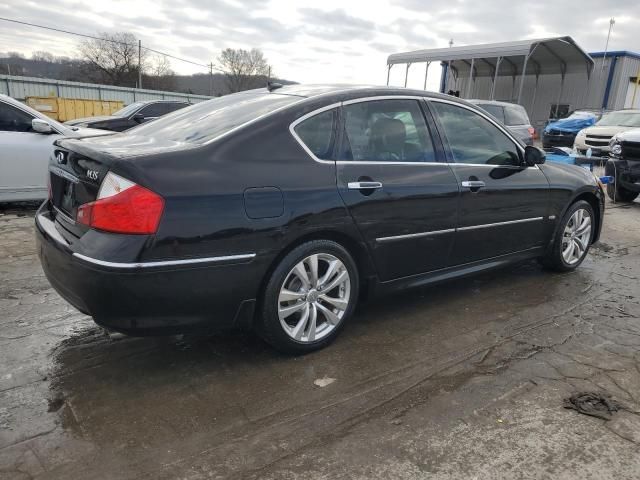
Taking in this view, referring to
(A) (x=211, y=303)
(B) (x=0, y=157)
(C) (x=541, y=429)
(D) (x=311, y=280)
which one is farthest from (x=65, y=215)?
(B) (x=0, y=157)

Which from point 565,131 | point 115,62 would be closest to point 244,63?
point 115,62

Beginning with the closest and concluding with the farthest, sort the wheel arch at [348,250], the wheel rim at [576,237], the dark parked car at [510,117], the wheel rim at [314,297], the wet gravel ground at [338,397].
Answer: the wet gravel ground at [338,397]
the wheel arch at [348,250]
the wheel rim at [314,297]
the wheel rim at [576,237]
the dark parked car at [510,117]

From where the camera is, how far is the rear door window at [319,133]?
10.2ft

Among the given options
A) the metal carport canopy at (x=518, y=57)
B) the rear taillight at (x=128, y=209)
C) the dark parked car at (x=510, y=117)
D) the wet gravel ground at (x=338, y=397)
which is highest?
the metal carport canopy at (x=518, y=57)

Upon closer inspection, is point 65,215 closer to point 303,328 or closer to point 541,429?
point 303,328

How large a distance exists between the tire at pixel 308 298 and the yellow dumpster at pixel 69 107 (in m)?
24.9

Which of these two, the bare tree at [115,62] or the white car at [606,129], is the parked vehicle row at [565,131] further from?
the bare tree at [115,62]

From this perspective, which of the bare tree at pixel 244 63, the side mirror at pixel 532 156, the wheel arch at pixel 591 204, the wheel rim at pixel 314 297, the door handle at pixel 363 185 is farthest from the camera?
the bare tree at pixel 244 63

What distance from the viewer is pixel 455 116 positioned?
395cm

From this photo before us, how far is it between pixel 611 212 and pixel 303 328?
24.1 ft

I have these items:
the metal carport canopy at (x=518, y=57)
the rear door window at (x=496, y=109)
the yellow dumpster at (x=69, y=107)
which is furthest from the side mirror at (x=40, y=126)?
the metal carport canopy at (x=518, y=57)

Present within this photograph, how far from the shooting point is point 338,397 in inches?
110

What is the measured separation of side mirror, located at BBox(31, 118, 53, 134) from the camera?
6.56 meters

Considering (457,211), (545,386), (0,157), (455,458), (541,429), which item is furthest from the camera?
(0,157)
